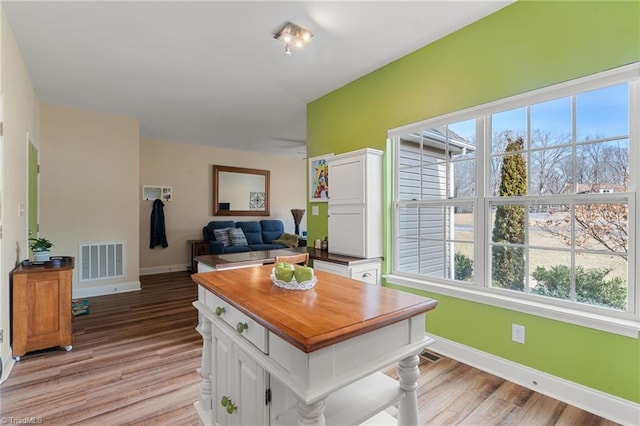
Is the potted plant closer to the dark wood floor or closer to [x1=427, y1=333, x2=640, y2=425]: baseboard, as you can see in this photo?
the dark wood floor

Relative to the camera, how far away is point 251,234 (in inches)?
261

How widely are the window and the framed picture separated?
1096 mm

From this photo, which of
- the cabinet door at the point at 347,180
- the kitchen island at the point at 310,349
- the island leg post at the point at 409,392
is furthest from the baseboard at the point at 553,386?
the cabinet door at the point at 347,180

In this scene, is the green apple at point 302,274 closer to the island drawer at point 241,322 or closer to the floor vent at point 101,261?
the island drawer at point 241,322

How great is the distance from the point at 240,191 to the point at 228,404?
5.96 metres

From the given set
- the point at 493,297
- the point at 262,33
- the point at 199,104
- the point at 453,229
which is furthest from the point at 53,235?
the point at 493,297

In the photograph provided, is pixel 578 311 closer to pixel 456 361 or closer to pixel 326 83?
pixel 456 361

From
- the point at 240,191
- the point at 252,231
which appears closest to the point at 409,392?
the point at 252,231

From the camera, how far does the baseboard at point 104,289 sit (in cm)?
435

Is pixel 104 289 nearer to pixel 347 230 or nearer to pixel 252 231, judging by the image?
pixel 252 231

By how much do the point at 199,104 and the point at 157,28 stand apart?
5.70 ft

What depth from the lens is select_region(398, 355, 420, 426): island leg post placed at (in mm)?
1310

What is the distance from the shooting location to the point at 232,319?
135cm

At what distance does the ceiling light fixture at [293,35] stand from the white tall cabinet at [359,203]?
1114 millimetres
